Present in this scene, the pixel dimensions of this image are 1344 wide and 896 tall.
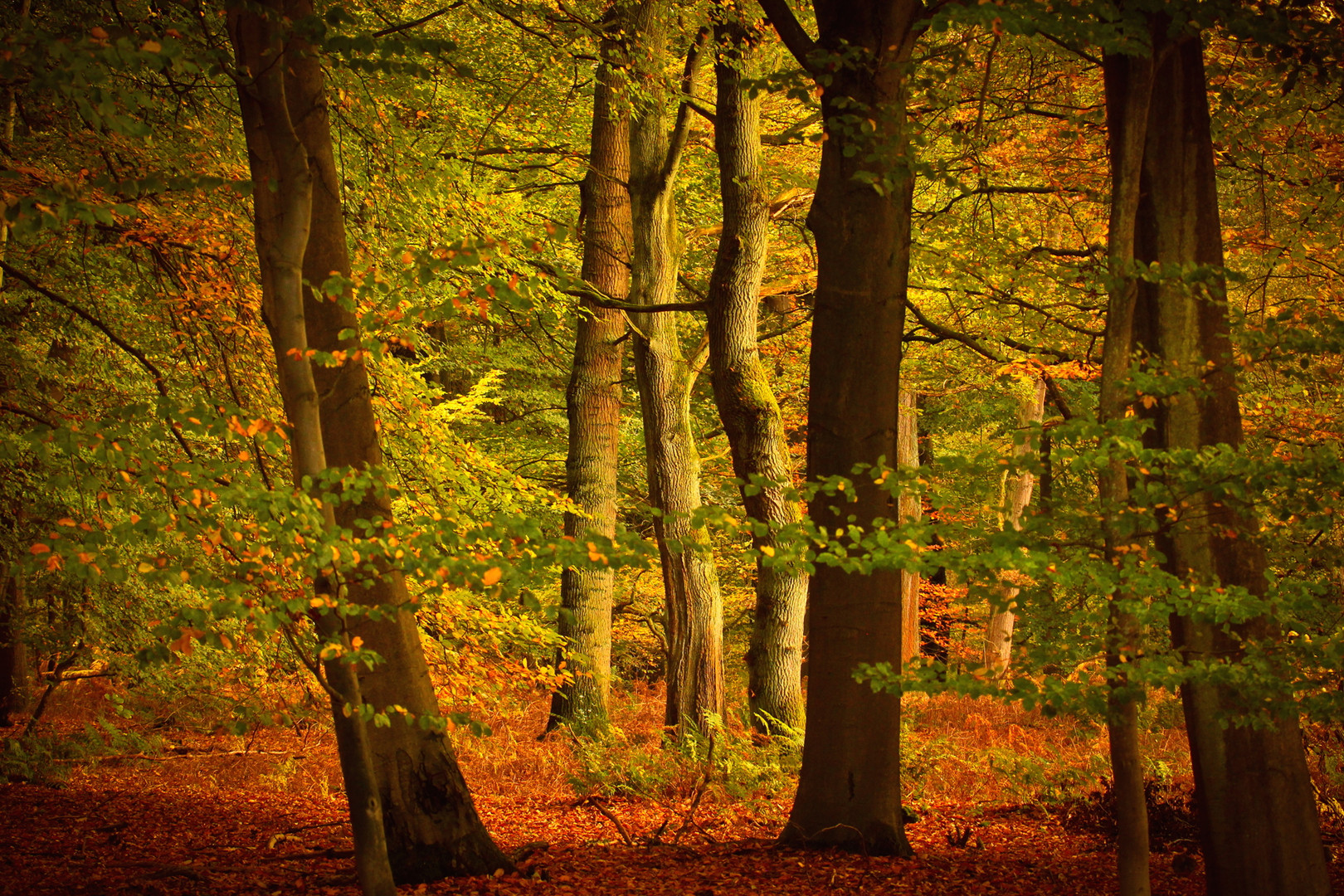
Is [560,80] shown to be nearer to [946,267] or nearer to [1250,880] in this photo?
[946,267]

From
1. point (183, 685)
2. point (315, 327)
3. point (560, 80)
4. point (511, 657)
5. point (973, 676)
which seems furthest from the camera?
point (560, 80)

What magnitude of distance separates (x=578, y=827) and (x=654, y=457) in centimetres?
385

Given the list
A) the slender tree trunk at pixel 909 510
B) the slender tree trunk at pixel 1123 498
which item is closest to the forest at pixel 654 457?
the slender tree trunk at pixel 1123 498

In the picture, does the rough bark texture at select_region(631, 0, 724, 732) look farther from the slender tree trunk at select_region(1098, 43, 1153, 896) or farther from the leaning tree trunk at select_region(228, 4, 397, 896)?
the leaning tree trunk at select_region(228, 4, 397, 896)

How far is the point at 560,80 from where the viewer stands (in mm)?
10148

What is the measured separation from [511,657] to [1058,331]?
5926 millimetres

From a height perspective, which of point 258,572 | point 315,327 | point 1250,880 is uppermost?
point 315,327

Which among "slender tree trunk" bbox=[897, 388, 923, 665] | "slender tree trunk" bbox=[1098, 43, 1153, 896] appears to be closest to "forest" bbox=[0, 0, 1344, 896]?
"slender tree trunk" bbox=[1098, 43, 1153, 896]

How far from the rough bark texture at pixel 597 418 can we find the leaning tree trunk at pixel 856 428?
6050 millimetres

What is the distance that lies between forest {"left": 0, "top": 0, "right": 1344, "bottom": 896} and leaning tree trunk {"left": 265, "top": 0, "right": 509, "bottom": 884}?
3cm

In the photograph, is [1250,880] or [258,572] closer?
[258,572]

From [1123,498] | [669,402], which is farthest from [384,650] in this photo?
[669,402]

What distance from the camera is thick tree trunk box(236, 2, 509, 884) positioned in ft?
16.8

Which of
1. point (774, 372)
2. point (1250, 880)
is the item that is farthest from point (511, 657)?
point (774, 372)
